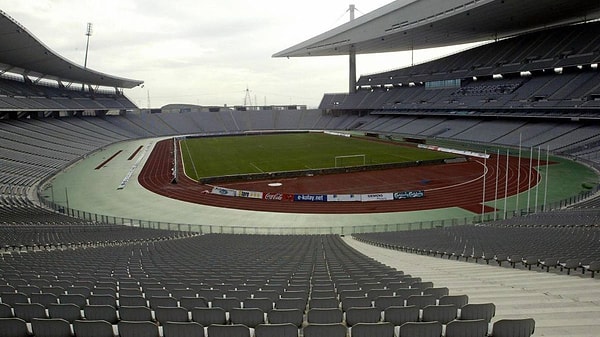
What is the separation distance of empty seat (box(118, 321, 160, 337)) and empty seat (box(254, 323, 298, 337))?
1172mm

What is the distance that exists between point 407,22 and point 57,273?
63.9 metres

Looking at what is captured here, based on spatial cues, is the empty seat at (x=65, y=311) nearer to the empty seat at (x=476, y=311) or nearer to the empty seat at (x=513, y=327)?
the empty seat at (x=476, y=311)

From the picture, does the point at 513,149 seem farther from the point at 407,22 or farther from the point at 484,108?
the point at 407,22

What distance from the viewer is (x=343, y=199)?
3250 cm

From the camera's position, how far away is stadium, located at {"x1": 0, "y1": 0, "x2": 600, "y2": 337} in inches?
229

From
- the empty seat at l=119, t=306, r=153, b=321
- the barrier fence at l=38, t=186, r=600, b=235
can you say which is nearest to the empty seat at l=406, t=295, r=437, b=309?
the empty seat at l=119, t=306, r=153, b=321

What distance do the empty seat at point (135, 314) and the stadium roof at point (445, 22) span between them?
2104 inches

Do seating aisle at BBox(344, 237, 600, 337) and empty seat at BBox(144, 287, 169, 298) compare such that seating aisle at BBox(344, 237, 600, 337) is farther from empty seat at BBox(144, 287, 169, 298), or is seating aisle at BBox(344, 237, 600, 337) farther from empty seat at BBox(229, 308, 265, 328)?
empty seat at BBox(144, 287, 169, 298)

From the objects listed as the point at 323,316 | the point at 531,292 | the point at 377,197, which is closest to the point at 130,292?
the point at 323,316

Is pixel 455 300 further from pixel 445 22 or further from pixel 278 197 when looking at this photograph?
pixel 445 22

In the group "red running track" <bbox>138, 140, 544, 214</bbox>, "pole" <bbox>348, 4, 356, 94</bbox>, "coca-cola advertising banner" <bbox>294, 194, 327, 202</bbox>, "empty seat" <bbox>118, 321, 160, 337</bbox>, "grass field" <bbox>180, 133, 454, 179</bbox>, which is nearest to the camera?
"empty seat" <bbox>118, 321, 160, 337</bbox>

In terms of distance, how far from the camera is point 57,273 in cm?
936

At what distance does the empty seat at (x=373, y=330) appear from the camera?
14.2ft

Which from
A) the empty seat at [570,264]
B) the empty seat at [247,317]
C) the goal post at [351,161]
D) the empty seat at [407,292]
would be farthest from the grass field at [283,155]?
the empty seat at [247,317]
